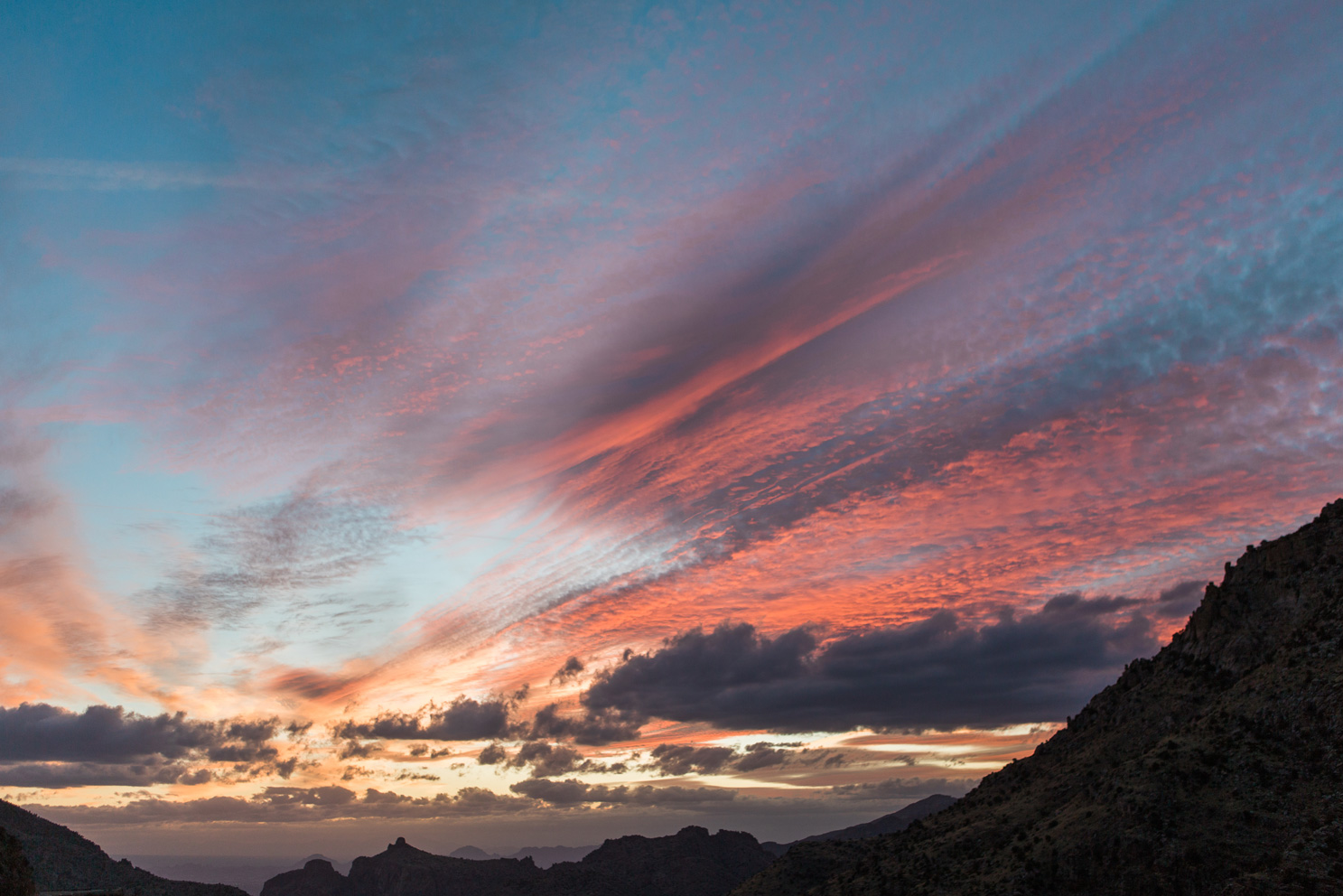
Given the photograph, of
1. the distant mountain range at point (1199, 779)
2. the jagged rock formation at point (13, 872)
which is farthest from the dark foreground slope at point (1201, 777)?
the jagged rock formation at point (13, 872)

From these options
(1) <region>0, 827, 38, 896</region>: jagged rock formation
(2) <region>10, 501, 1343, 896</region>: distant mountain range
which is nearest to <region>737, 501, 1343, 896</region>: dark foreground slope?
(2) <region>10, 501, 1343, 896</region>: distant mountain range

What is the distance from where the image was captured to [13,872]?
263 ft

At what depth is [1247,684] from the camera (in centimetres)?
10669

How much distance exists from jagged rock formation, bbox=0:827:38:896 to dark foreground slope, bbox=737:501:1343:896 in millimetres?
105518

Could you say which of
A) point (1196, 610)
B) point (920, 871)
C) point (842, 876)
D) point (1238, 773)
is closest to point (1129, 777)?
point (1238, 773)

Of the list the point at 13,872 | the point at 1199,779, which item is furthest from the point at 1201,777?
the point at 13,872

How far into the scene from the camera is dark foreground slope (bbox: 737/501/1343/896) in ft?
284

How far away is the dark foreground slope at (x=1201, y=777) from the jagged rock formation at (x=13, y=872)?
10552 cm

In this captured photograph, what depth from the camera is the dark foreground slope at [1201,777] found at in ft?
284

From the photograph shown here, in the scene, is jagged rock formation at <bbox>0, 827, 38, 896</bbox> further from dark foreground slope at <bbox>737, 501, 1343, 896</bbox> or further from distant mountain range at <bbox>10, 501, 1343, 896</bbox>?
dark foreground slope at <bbox>737, 501, 1343, 896</bbox>

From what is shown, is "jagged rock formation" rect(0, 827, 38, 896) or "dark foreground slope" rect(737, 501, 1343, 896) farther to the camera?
"dark foreground slope" rect(737, 501, 1343, 896)

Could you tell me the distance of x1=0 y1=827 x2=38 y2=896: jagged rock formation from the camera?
78688 mm

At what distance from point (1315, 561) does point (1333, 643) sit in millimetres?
23219

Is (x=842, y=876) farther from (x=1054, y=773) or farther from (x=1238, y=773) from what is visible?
(x=1238, y=773)
